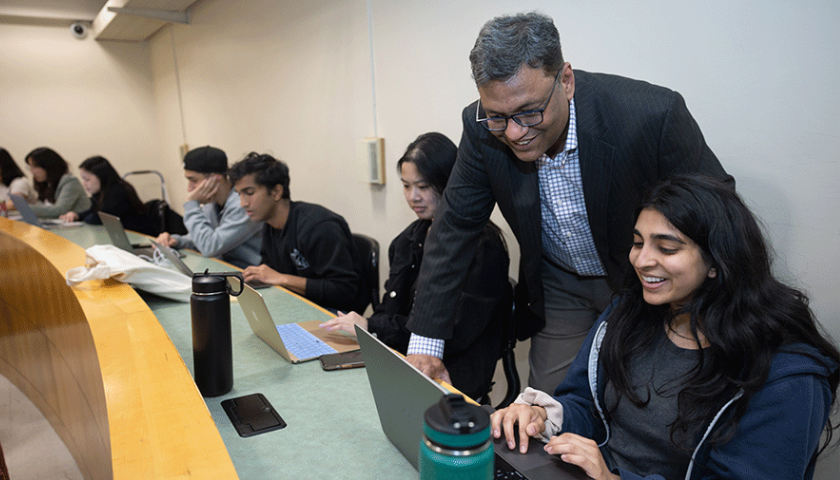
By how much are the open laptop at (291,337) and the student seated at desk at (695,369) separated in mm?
566

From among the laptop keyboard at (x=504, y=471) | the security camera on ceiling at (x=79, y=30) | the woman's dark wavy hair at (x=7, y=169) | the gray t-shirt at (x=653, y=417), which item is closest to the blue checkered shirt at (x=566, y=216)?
the gray t-shirt at (x=653, y=417)

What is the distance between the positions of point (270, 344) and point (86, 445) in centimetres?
77

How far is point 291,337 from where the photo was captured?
1.52 m

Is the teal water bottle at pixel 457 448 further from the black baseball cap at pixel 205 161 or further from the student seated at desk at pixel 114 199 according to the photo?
the student seated at desk at pixel 114 199

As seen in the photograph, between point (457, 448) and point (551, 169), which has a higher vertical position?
point (551, 169)

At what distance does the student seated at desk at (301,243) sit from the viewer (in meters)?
2.26

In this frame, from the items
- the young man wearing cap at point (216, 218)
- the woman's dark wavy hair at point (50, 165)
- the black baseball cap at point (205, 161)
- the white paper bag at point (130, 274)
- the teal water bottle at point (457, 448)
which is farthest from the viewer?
the woman's dark wavy hair at point (50, 165)

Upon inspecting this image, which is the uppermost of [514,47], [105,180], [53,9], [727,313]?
[53,9]

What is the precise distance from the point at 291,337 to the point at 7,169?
5420 mm

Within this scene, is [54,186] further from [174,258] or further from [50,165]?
[174,258]

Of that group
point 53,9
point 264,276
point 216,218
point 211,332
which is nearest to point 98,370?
point 211,332

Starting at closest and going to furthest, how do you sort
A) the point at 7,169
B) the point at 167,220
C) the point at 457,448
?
the point at 457,448, the point at 167,220, the point at 7,169

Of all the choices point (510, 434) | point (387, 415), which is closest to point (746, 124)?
point (510, 434)

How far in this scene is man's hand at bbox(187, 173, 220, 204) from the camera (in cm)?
298
